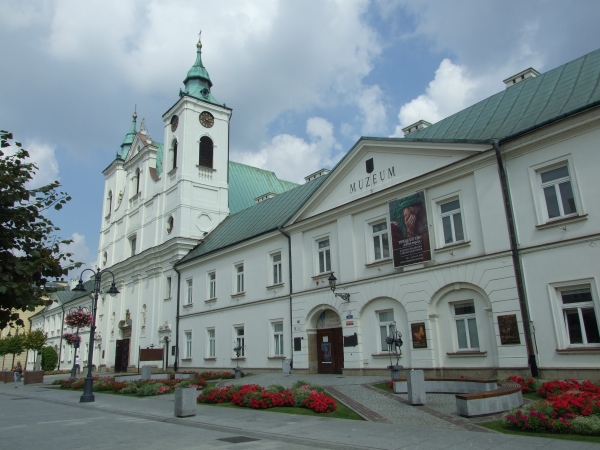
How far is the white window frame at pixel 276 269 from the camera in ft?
89.1

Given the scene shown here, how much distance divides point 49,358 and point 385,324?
5172 cm

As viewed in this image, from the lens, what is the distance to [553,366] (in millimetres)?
14961

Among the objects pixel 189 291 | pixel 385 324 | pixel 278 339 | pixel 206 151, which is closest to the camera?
pixel 385 324

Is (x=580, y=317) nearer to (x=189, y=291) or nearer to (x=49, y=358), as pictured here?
(x=189, y=291)

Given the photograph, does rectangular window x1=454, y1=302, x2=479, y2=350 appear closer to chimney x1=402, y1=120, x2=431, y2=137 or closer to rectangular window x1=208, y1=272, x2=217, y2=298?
chimney x1=402, y1=120, x2=431, y2=137

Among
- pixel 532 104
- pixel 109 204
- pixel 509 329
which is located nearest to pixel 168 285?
pixel 109 204

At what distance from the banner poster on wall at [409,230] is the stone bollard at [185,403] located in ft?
32.6

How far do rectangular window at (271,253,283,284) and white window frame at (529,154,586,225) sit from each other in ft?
47.5

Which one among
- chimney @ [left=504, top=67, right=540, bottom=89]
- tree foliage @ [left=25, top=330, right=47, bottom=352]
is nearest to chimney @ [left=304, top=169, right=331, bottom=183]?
chimney @ [left=504, top=67, right=540, bottom=89]

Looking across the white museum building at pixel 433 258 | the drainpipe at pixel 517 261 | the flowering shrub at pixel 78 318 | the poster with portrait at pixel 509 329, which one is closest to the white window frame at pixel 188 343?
the white museum building at pixel 433 258

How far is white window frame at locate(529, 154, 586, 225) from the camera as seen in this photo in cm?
1526

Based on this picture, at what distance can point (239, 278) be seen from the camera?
3072 cm

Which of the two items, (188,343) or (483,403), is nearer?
(483,403)

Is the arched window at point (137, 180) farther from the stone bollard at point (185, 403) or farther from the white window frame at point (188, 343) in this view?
the stone bollard at point (185, 403)
